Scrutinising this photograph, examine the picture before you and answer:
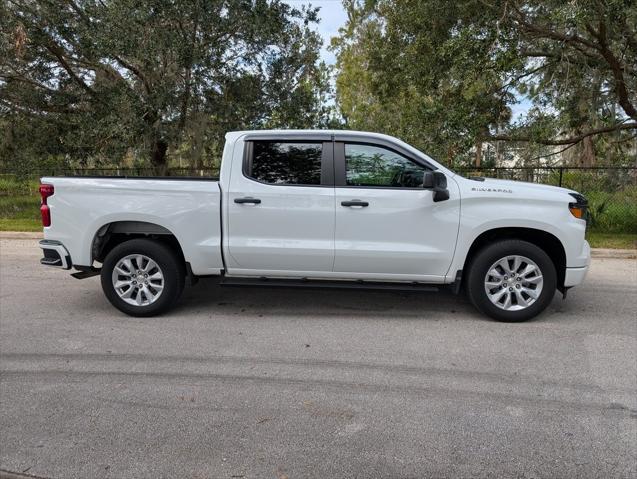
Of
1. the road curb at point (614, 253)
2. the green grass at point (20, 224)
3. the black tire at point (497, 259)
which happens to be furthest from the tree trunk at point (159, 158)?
the road curb at point (614, 253)

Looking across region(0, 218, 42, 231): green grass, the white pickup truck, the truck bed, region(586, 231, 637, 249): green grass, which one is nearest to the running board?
the white pickup truck

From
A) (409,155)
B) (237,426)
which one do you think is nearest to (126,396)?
(237,426)

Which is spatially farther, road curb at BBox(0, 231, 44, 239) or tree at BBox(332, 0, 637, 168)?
road curb at BBox(0, 231, 44, 239)

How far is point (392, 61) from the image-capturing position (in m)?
12.2

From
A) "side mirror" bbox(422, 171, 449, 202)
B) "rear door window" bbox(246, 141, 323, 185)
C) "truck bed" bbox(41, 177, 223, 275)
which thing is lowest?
"truck bed" bbox(41, 177, 223, 275)

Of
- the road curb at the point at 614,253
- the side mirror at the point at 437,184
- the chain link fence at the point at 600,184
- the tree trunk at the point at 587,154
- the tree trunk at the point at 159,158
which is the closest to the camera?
the side mirror at the point at 437,184

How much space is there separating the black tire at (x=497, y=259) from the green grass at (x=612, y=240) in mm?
5390

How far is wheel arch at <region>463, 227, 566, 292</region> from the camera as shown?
521 cm

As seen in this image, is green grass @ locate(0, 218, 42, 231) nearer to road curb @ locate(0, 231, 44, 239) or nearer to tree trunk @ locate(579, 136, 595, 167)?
road curb @ locate(0, 231, 44, 239)

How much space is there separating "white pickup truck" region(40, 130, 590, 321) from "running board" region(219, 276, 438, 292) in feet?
0.07

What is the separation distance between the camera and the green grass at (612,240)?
9.69 metres

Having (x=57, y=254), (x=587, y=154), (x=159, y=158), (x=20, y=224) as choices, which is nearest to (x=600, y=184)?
(x=159, y=158)

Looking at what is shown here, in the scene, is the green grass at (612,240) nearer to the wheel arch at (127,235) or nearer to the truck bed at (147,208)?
the truck bed at (147,208)

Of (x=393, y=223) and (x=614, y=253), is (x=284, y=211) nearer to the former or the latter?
(x=393, y=223)
